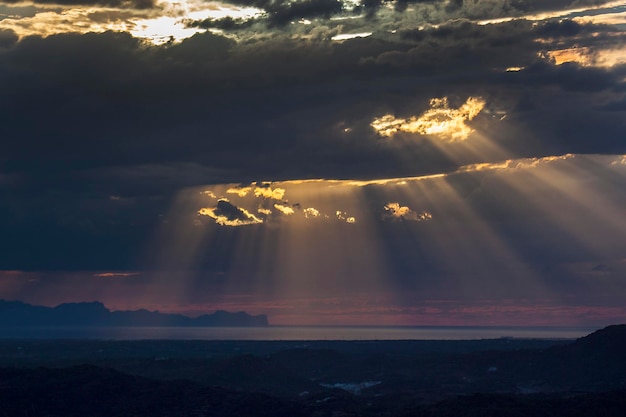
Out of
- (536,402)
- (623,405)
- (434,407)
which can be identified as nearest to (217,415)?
(434,407)

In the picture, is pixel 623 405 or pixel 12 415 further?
pixel 12 415

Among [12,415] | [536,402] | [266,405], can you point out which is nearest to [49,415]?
[12,415]

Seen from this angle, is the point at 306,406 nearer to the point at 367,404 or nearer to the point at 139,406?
the point at 367,404

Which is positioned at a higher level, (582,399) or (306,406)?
(582,399)

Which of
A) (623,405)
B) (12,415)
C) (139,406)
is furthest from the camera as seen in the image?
(139,406)

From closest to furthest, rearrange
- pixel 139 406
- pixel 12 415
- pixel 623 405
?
pixel 623 405 → pixel 12 415 → pixel 139 406

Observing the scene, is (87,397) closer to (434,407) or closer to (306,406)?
(306,406)

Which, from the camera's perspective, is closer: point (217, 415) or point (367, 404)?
point (217, 415)

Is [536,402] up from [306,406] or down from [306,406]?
up
